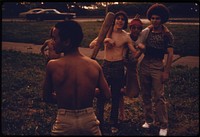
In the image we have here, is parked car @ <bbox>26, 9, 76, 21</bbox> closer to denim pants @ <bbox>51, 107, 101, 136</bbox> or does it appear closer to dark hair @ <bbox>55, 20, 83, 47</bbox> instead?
dark hair @ <bbox>55, 20, 83, 47</bbox>

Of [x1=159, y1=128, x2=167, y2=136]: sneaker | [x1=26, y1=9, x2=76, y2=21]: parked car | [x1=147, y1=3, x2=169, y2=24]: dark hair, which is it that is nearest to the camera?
[x1=147, y1=3, x2=169, y2=24]: dark hair

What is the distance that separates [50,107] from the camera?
5730 millimetres

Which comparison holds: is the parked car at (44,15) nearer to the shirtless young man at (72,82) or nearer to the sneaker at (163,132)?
the sneaker at (163,132)

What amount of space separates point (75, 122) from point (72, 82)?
0.33m

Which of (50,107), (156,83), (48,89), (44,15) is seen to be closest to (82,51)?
(50,107)

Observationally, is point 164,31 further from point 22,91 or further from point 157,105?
point 22,91

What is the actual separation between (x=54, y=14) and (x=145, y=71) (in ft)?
87.0

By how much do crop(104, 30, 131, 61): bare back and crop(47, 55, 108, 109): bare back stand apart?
5.79ft

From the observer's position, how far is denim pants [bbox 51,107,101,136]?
263cm

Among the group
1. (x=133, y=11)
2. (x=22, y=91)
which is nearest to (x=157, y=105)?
(x=22, y=91)

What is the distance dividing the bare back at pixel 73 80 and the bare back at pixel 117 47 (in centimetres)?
176

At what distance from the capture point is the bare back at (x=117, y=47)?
439cm

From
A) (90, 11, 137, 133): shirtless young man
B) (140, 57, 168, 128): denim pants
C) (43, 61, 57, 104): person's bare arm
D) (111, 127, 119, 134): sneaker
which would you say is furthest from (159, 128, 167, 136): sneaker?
(43, 61, 57, 104): person's bare arm

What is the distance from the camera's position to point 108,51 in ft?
14.6
